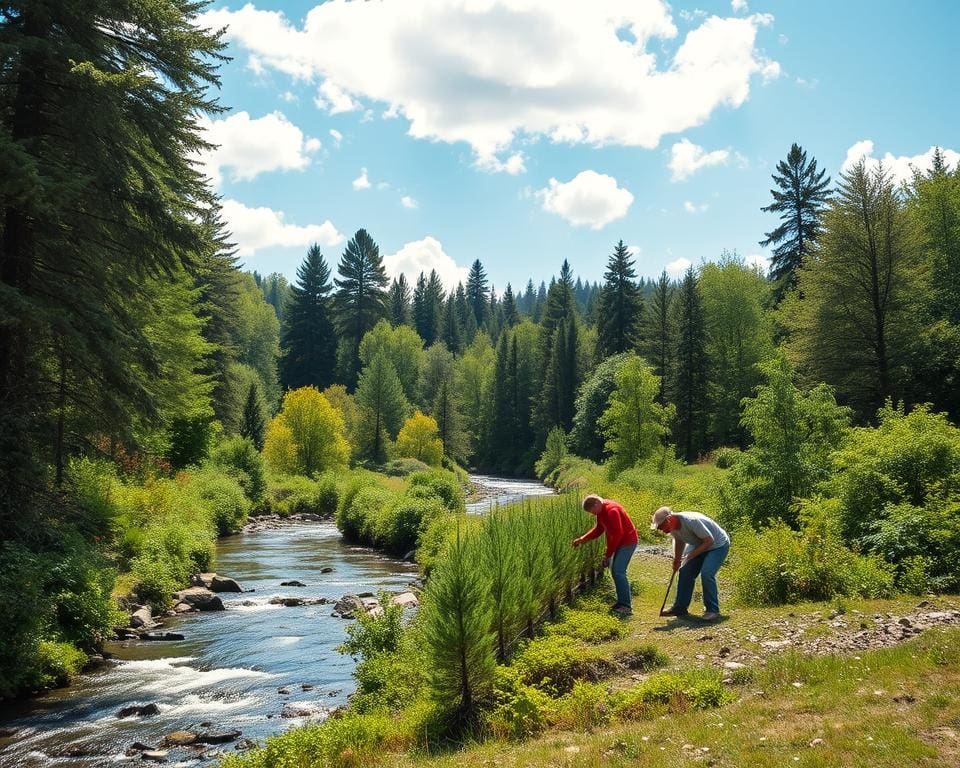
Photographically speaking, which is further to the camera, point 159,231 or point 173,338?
point 173,338

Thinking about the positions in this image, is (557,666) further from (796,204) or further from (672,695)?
(796,204)

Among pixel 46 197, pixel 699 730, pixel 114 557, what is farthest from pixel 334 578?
pixel 699 730

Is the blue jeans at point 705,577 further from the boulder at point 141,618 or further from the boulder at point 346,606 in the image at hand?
the boulder at point 141,618

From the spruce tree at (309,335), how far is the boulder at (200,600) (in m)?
67.6

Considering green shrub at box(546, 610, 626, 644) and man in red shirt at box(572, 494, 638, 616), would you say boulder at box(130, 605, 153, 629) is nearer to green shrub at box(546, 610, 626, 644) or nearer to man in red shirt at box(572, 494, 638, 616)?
green shrub at box(546, 610, 626, 644)

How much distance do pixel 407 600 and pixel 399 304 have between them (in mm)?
95964

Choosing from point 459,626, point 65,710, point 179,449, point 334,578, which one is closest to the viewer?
point 459,626

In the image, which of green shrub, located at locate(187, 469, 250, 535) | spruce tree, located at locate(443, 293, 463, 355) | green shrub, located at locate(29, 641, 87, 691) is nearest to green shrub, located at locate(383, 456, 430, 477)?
green shrub, located at locate(187, 469, 250, 535)

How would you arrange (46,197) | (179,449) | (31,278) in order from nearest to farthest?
(46,197), (31,278), (179,449)

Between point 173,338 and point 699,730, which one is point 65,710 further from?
point 173,338

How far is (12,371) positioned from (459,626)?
35.4ft

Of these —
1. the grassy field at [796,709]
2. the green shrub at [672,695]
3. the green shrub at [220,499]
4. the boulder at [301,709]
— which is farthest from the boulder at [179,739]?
the green shrub at [220,499]

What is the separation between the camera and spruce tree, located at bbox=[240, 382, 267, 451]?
175 ft

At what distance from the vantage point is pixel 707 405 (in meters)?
49.3
